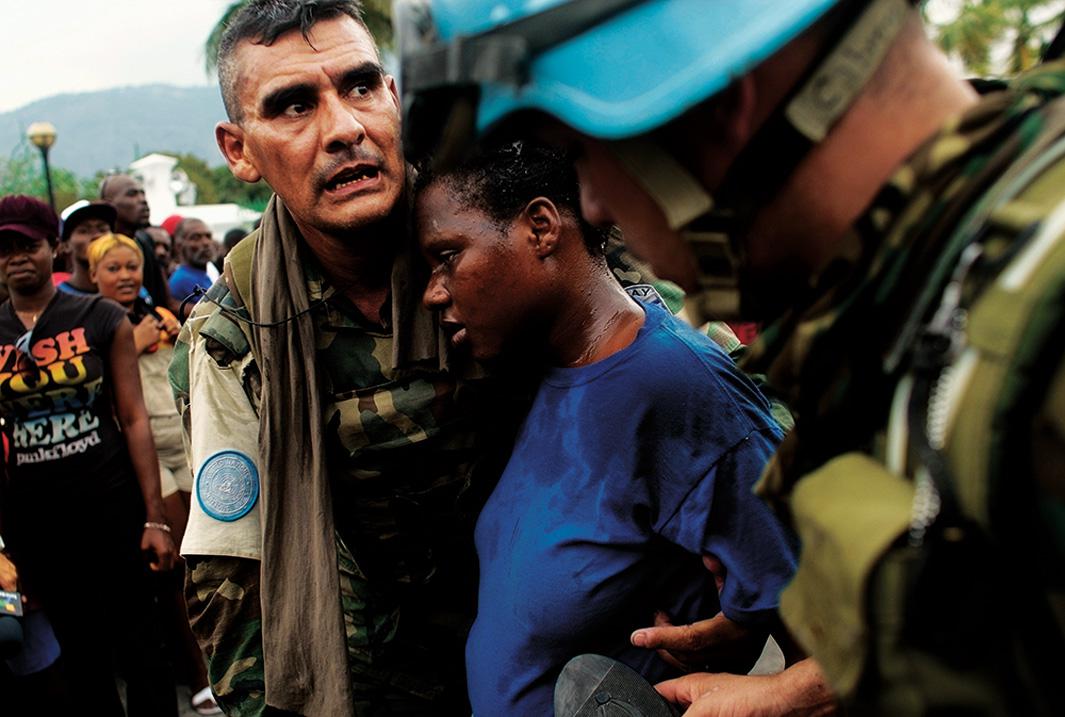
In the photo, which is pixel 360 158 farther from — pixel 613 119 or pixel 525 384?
pixel 613 119

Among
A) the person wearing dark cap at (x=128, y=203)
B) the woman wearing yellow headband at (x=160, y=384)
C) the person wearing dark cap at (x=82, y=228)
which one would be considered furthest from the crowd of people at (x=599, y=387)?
the person wearing dark cap at (x=128, y=203)

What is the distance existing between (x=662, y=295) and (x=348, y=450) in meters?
0.84

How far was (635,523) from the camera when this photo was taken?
5.42 feet

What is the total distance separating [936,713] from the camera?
2.52ft

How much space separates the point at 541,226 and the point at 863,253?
3.37ft

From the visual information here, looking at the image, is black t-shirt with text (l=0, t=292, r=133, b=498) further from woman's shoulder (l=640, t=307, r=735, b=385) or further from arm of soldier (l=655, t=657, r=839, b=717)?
arm of soldier (l=655, t=657, r=839, b=717)

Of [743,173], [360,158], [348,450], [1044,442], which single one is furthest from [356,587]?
[1044,442]

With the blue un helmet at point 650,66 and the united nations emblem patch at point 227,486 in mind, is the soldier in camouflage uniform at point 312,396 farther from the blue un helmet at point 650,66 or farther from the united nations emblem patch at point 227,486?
the blue un helmet at point 650,66

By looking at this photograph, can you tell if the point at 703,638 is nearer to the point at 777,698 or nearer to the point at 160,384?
the point at 777,698

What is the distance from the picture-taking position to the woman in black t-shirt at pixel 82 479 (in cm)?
372

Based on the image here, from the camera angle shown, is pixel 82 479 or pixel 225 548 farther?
pixel 82 479

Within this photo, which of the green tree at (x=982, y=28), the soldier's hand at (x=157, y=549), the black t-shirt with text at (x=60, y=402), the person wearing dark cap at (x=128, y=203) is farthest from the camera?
the green tree at (x=982, y=28)

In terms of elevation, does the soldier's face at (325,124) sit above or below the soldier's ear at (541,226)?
above

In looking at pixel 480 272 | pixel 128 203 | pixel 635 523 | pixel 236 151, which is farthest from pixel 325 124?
pixel 128 203
